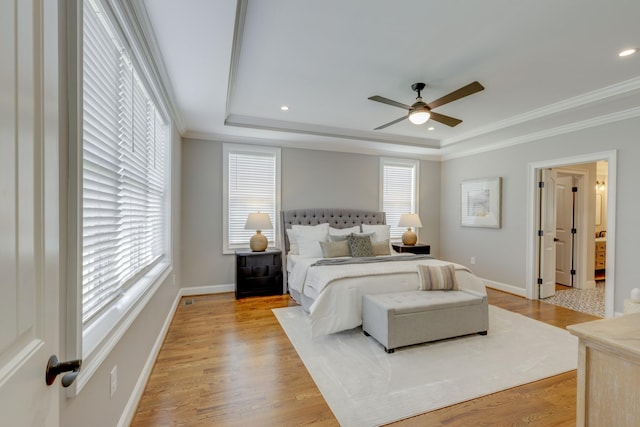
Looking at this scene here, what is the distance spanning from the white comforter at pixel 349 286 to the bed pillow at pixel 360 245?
72cm

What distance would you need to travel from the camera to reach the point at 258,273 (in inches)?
179

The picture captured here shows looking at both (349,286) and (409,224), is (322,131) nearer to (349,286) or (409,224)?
(409,224)

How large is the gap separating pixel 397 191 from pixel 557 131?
2617mm

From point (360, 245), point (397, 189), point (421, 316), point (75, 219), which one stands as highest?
point (397, 189)

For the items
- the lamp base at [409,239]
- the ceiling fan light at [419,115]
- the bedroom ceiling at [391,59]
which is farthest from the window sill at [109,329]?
the lamp base at [409,239]

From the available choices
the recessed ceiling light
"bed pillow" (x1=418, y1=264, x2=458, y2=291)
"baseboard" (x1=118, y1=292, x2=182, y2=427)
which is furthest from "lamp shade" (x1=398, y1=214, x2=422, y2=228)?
"baseboard" (x1=118, y1=292, x2=182, y2=427)

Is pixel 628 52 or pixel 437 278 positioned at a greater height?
pixel 628 52

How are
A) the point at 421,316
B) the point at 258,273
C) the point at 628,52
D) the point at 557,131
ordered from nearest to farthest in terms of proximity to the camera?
1. the point at 628,52
2. the point at 421,316
3. the point at 557,131
4. the point at 258,273

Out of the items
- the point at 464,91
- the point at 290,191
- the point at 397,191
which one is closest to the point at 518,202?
the point at 397,191

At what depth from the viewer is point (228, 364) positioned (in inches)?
100.0

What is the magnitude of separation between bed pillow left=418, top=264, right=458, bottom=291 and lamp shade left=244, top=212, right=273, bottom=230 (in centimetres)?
232

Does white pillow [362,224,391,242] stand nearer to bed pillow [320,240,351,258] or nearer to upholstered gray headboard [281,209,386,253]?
upholstered gray headboard [281,209,386,253]

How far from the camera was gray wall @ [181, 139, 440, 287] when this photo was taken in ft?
15.1

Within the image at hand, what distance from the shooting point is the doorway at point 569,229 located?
3.70 meters
